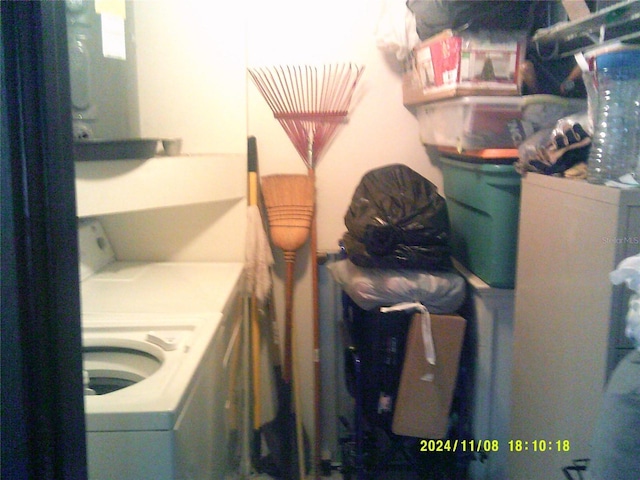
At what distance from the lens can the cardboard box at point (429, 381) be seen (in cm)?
176

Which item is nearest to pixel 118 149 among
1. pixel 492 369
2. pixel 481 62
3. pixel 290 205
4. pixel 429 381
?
pixel 290 205

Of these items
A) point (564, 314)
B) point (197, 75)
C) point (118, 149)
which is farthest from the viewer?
point (197, 75)

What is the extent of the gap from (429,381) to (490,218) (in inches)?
21.9

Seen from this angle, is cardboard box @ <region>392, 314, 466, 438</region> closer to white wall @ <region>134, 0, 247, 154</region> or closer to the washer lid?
the washer lid

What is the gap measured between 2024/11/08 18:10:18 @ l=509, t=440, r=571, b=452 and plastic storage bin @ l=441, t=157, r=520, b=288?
48 centimetres

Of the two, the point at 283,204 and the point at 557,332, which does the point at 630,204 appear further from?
the point at 283,204

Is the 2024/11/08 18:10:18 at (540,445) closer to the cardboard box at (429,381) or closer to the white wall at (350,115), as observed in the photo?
the cardboard box at (429,381)

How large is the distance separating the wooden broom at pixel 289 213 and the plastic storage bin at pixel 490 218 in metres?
0.59

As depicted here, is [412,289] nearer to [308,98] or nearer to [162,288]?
[162,288]

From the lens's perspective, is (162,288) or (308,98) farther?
(308,98)

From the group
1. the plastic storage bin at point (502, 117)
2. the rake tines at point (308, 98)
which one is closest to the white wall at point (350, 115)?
the rake tines at point (308, 98)

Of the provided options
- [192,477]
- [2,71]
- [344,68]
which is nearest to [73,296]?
[2,71]

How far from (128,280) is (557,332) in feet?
4.53

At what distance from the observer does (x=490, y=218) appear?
5.69 ft
